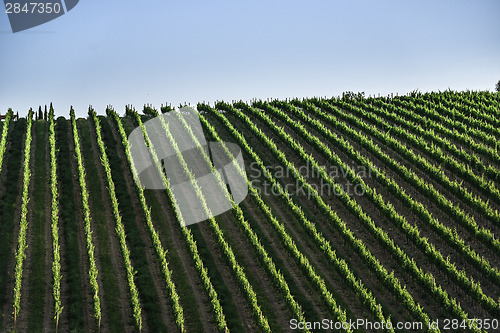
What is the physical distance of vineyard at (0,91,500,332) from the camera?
20.0 m

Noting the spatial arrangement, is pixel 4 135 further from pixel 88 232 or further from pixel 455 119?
pixel 455 119

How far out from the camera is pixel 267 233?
25609 mm

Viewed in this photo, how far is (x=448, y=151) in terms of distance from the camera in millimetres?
33781

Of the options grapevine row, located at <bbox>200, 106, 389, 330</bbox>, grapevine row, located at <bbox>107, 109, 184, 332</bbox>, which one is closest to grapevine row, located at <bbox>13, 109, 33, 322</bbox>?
grapevine row, located at <bbox>107, 109, 184, 332</bbox>

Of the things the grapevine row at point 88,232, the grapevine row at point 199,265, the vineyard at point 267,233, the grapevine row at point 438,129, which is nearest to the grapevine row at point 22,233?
the vineyard at point 267,233

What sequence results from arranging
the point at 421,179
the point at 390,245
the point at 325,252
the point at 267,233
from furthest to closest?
the point at 421,179 < the point at 267,233 < the point at 325,252 < the point at 390,245

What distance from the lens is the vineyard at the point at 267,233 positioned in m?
20.0

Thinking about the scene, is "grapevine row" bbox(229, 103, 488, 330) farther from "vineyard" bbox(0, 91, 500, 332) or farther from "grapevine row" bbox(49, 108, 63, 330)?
"grapevine row" bbox(49, 108, 63, 330)

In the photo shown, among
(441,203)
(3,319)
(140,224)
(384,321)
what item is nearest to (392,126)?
(441,203)

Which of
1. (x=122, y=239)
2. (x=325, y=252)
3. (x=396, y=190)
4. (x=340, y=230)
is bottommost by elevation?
(x=325, y=252)

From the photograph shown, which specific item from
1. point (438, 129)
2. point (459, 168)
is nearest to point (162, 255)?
point (459, 168)

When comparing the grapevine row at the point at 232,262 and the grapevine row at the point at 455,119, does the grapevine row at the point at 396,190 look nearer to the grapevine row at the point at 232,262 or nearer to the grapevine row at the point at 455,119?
the grapevine row at the point at 455,119

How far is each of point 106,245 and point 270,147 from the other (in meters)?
13.2

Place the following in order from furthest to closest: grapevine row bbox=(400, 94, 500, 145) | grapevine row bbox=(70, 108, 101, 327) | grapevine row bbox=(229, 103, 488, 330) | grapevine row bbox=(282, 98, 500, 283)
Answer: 1. grapevine row bbox=(400, 94, 500, 145)
2. grapevine row bbox=(282, 98, 500, 283)
3. grapevine row bbox=(229, 103, 488, 330)
4. grapevine row bbox=(70, 108, 101, 327)
